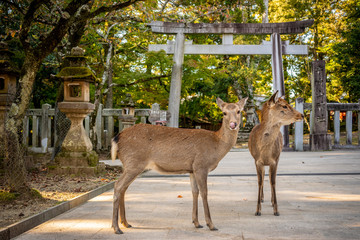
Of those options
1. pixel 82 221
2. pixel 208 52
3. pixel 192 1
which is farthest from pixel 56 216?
pixel 192 1

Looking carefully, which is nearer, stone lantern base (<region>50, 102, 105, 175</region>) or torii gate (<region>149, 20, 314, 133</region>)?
stone lantern base (<region>50, 102, 105, 175</region>)

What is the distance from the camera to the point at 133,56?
1769 centimetres

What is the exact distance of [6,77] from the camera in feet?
25.6

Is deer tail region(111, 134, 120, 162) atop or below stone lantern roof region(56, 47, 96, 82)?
below

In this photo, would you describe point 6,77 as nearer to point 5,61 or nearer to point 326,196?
point 5,61

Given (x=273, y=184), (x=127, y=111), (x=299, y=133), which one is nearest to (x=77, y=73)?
(x=127, y=111)

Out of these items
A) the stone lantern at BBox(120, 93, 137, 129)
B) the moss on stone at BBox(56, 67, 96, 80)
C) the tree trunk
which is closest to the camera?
the tree trunk

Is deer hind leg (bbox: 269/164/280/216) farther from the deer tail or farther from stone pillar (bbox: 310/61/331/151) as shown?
stone pillar (bbox: 310/61/331/151)

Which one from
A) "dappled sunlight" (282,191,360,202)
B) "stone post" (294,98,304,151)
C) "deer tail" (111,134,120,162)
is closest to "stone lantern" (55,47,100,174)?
"deer tail" (111,134,120,162)

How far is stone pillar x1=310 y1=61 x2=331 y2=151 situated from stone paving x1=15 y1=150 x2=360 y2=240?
296 inches

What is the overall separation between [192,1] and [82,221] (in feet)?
53.8

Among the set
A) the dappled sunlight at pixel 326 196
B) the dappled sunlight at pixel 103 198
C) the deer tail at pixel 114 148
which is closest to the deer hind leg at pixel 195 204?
the deer tail at pixel 114 148

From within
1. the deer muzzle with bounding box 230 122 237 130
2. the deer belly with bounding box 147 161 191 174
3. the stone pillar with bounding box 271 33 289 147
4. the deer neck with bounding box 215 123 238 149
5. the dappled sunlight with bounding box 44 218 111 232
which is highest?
the stone pillar with bounding box 271 33 289 147

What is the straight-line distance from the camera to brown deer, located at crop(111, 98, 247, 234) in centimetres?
400
